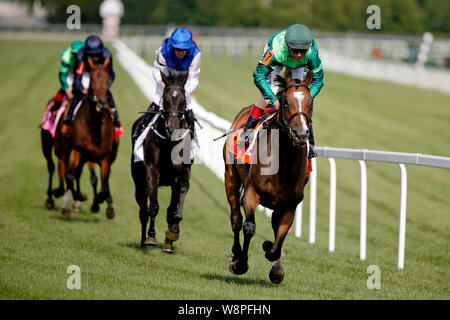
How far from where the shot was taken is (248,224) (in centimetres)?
659

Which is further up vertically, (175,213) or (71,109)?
(71,109)

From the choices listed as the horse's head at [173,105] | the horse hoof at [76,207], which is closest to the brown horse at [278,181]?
the horse's head at [173,105]

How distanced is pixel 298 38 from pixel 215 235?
4.20 meters

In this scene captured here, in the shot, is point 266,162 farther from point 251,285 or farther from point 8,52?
point 8,52

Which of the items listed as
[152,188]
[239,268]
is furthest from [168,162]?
Result: [239,268]

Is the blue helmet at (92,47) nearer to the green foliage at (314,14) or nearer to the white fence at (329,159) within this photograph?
the white fence at (329,159)

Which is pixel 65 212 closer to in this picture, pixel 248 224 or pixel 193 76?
pixel 193 76

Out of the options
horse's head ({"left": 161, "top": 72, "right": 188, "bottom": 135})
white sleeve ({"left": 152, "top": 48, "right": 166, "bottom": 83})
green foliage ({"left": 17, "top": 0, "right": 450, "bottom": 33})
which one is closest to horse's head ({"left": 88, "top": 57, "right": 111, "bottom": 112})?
white sleeve ({"left": 152, "top": 48, "right": 166, "bottom": 83})

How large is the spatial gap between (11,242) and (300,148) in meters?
3.64

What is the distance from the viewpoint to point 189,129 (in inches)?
333

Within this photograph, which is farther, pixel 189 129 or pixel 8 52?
pixel 8 52

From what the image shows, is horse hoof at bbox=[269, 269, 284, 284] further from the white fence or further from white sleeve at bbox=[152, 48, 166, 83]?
white sleeve at bbox=[152, 48, 166, 83]
